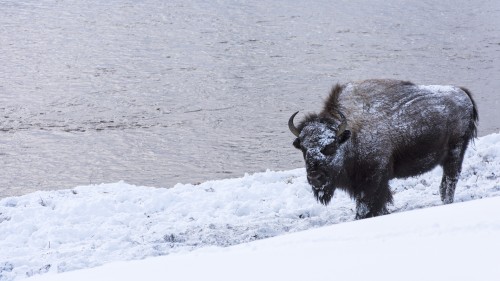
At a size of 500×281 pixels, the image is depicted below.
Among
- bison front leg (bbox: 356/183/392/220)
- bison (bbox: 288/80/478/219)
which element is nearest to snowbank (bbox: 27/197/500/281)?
bison (bbox: 288/80/478/219)

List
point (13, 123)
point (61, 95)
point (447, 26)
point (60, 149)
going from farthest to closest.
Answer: point (447, 26) < point (61, 95) < point (13, 123) < point (60, 149)

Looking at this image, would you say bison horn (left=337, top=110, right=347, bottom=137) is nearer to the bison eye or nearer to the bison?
the bison

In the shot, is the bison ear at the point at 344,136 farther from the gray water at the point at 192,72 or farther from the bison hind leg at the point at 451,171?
the gray water at the point at 192,72

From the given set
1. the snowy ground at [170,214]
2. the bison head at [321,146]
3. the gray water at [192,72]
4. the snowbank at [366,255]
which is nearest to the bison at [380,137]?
the bison head at [321,146]

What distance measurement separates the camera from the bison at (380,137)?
8.34m

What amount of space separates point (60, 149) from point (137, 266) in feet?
30.7

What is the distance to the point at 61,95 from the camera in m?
17.4

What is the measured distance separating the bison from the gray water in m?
4.43

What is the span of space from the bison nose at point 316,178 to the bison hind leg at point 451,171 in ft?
6.15

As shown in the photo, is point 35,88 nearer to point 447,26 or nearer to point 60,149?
point 60,149

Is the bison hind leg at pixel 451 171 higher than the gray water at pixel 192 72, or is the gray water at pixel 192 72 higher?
the bison hind leg at pixel 451 171

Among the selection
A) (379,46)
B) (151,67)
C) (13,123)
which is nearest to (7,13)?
(151,67)

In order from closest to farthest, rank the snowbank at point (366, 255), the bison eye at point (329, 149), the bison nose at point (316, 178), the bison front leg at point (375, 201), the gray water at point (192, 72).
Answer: the snowbank at point (366, 255) < the bison nose at point (316, 178) < the bison eye at point (329, 149) < the bison front leg at point (375, 201) < the gray water at point (192, 72)

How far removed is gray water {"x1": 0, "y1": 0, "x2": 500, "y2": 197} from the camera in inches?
549
